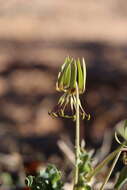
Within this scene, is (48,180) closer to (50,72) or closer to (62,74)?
(62,74)

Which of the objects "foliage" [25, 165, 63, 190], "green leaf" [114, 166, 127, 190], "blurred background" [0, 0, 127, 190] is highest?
"green leaf" [114, 166, 127, 190]

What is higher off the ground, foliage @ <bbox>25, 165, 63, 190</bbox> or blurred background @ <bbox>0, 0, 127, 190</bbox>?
foliage @ <bbox>25, 165, 63, 190</bbox>

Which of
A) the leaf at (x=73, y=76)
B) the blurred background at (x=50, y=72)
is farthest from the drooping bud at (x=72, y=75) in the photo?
the blurred background at (x=50, y=72)

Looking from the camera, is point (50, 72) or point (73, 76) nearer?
point (73, 76)

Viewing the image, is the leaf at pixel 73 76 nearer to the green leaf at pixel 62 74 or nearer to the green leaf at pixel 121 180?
the green leaf at pixel 62 74

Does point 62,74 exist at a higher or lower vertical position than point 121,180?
higher

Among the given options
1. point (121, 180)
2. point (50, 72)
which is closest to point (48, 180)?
point (121, 180)

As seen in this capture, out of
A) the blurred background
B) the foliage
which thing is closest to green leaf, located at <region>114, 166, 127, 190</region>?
the foliage

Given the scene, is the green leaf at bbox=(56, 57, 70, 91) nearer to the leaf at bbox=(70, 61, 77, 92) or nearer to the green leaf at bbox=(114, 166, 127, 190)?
the leaf at bbox=(70, 61, 77, 92)

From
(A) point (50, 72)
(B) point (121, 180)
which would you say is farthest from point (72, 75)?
(A) point (50, 72)

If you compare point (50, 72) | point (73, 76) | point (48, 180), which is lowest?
point (50, 72)

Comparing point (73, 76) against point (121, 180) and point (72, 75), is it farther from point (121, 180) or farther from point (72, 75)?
point (121, 180)
